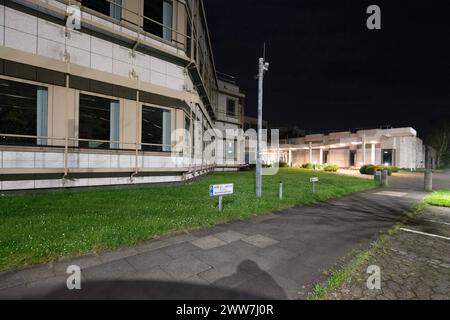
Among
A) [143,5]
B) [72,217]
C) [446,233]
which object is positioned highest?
[143,5]

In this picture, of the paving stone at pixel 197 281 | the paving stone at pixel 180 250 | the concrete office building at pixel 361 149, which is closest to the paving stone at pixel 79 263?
the paving stone at pixel 180 250

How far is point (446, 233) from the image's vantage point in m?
6.16

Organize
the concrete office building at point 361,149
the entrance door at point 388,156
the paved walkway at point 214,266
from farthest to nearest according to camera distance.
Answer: the entrance door at point 388,156 < the concrete office building at point 361,149 < the paved walkway at point 214,266

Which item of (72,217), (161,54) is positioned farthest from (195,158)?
(72,217)

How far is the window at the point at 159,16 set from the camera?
11594 mm

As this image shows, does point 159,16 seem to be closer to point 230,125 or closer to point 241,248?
point 241,248

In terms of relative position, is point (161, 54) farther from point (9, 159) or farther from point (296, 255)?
point (296, 255)

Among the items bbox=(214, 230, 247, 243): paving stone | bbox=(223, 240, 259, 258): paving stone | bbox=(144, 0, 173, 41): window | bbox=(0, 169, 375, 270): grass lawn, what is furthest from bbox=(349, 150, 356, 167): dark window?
bbox=(223, 240, 259, 258): paving stone

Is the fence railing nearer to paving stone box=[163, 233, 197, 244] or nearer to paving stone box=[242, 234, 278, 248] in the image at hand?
paving stone box=[163, 233, 197, 244]

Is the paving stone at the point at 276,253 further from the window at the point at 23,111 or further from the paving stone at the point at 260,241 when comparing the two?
the window at the point at 23,111

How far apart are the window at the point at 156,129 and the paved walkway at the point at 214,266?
699 cm

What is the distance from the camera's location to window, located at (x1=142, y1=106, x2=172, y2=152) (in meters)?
11.5

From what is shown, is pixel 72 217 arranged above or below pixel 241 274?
above
